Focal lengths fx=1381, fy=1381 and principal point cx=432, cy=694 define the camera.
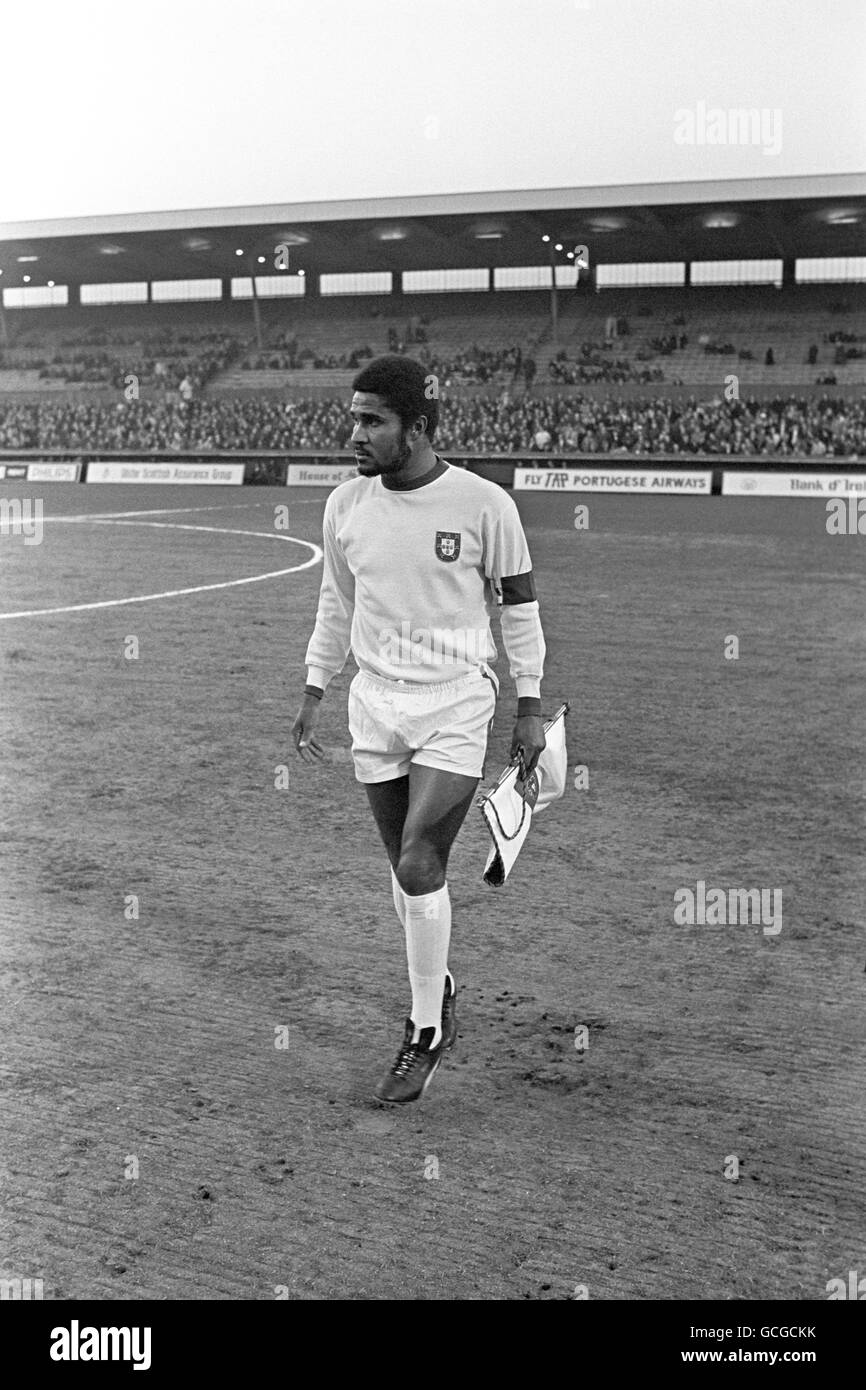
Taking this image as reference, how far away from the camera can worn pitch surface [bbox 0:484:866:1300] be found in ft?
Answer: 11.6

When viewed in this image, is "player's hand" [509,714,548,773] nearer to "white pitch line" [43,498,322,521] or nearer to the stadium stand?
"white pitch line" [43,498,322,521]

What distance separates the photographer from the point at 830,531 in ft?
81.1

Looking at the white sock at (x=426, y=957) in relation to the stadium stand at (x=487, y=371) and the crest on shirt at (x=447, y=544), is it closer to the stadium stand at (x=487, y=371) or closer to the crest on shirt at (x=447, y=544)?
the crest on shirt at (x=447, y=544)

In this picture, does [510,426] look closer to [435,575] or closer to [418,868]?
[435,575]

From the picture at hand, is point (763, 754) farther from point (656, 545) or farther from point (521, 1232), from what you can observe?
point (656, 545)

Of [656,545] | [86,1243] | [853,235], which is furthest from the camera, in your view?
[853,235]

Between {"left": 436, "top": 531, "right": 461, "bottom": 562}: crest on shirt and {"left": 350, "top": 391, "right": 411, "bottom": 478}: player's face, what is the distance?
27cm

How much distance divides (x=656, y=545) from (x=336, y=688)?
1124cm

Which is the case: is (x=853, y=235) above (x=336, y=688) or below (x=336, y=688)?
above

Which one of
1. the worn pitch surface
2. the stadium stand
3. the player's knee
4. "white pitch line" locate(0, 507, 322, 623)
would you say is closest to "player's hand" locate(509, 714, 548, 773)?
the player's knee

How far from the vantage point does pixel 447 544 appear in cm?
449

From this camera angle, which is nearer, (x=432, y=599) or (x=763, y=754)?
(x=432, y=599)

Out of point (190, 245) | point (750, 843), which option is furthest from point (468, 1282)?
point (190, 245)
